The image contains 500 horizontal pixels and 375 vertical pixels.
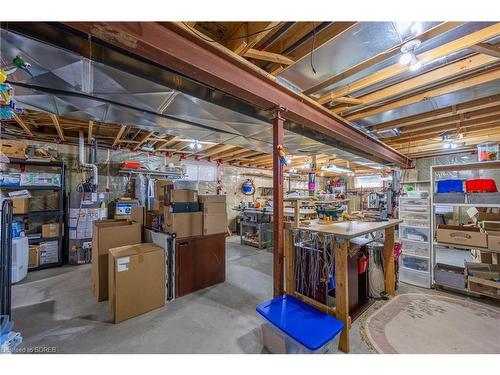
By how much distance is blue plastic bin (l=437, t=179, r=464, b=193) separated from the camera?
2873mm

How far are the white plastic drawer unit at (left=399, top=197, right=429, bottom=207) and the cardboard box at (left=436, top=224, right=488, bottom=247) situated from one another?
0.43 m

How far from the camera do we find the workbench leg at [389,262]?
2826 mm

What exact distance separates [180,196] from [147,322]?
1.43m

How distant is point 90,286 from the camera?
10.00 ft

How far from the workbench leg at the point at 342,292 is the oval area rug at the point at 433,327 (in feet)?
1.00

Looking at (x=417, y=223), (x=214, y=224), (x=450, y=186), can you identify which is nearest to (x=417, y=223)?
(x=417, y=223)

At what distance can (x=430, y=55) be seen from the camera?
175 centimetres

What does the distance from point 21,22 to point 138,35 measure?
0.69 m

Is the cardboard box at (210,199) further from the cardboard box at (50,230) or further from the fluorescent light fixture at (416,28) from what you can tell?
the cardboard box at (50,230)

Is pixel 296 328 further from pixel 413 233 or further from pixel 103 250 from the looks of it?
pixel 413 233

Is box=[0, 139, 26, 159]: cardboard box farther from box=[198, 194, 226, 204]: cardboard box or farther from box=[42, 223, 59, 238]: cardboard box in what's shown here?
box=[198, 194, 226, 204]: cardboard box

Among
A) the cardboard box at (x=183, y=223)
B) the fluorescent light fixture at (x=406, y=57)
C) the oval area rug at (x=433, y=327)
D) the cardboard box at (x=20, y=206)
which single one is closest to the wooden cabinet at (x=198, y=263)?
the cardboard box at (x=183, y=223)
